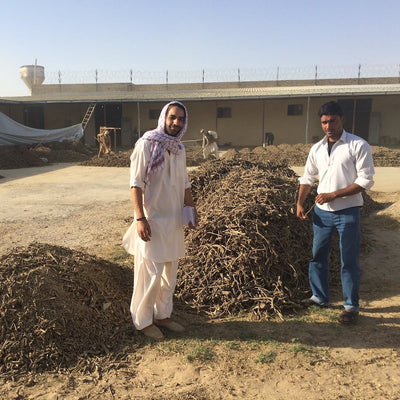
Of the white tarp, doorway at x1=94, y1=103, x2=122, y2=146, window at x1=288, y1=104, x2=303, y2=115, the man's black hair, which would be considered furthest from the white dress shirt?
doorway at x1=94, y1=103, x2=122, y2=146

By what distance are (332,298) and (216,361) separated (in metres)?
1.61

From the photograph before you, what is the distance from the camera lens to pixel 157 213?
293cm

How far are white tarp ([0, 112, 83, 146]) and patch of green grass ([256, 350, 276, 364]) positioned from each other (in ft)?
59.4

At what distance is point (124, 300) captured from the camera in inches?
139

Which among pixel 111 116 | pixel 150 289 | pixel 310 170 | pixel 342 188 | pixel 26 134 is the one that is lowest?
pixel 150 289

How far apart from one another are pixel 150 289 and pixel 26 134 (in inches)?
731

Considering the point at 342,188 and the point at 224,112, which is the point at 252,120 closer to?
the point at 224,112

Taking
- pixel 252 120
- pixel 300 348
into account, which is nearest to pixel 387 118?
pixel 252 120

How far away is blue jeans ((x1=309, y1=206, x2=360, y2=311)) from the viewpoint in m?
3.16

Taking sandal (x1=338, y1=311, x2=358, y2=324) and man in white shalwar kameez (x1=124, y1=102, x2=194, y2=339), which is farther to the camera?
sandal (x1=338, y1=311, x2=358, y2=324)

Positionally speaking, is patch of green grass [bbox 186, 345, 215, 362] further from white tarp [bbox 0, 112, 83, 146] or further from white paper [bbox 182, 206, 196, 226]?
white tarp [bbox 0, 112, 83, 146]

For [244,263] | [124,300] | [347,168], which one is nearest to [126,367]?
[124,300]

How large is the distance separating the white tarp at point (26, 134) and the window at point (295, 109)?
11766 mm

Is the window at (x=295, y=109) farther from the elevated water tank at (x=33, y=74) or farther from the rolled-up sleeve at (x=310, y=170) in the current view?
the elevated water tank at (x=33, y=74)
